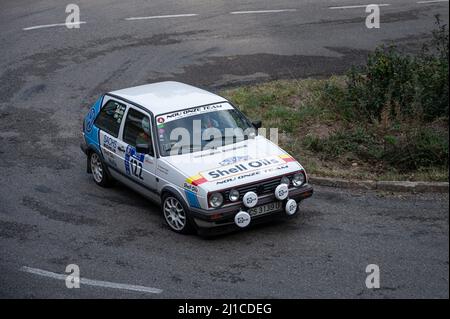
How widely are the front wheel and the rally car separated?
0.01m

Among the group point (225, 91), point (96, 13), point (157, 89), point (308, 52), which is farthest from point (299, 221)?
point (96, 13)

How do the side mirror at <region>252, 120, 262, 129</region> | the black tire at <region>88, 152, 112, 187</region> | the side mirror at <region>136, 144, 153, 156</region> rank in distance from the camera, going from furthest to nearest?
the black tire at <region>88, 152, 112, 187</region>
the side mirror at <region>252, 120, 262, 129</region>
the side mirror at <region>136, 144, 153, 156</region>

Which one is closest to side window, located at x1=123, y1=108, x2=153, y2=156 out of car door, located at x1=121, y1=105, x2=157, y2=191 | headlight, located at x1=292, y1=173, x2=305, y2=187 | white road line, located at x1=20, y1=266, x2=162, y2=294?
car door, located at x1=121, y1=105, x2=157, y2=191

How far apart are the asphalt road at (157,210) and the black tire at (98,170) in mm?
145

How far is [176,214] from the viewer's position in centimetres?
1113

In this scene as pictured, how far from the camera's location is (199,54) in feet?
63.3

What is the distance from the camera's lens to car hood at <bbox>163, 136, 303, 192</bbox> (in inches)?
420

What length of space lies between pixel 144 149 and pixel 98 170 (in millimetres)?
1972

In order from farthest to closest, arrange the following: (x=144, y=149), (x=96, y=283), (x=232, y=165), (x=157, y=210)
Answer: (x=157, y=210) → (x=144, y=149) → (x=232, y=165) → (x=96, y=283)

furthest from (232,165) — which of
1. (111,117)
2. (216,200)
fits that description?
(111,117)

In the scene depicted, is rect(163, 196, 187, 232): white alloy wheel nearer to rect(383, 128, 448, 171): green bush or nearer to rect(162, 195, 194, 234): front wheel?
rect(162, 195, 194, 234): front wheel

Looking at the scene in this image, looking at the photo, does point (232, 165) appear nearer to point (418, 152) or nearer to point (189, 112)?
point (189, 112)

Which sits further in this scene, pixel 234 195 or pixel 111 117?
pixel 111 117

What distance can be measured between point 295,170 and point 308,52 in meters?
8.41
